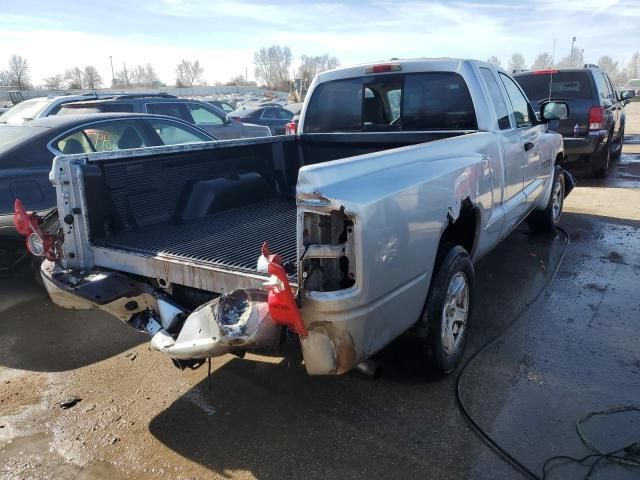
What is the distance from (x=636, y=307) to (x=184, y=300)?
3.72 meters

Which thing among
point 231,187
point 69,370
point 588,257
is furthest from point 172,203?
point 588,257

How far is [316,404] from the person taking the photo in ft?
11.0

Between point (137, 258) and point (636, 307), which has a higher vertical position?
point (137, 258)

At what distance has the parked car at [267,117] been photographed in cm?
1758

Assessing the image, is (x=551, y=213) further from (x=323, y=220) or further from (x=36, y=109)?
(x=36, y=109)

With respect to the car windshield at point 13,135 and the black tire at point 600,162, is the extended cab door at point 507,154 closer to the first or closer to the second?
the car windshield at point 13,135

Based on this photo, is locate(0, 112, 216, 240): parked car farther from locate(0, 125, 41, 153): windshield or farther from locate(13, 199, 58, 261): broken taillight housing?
locate(13, 199, 58, 261): broken taillight housing

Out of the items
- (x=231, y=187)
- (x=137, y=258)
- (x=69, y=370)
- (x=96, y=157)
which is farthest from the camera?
(x=231, y=187)

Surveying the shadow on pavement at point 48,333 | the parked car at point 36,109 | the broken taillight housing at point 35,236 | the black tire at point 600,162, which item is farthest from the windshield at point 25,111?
the black tire at point 600,162

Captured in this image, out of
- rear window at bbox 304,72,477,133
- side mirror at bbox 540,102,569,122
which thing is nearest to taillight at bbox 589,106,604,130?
side mirror at bbox 540,102,569,122

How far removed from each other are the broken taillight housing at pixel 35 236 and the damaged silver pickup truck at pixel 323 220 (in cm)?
1

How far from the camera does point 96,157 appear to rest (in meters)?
3.50

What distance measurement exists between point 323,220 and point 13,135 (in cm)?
488

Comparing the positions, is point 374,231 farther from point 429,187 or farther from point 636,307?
point 636,307
